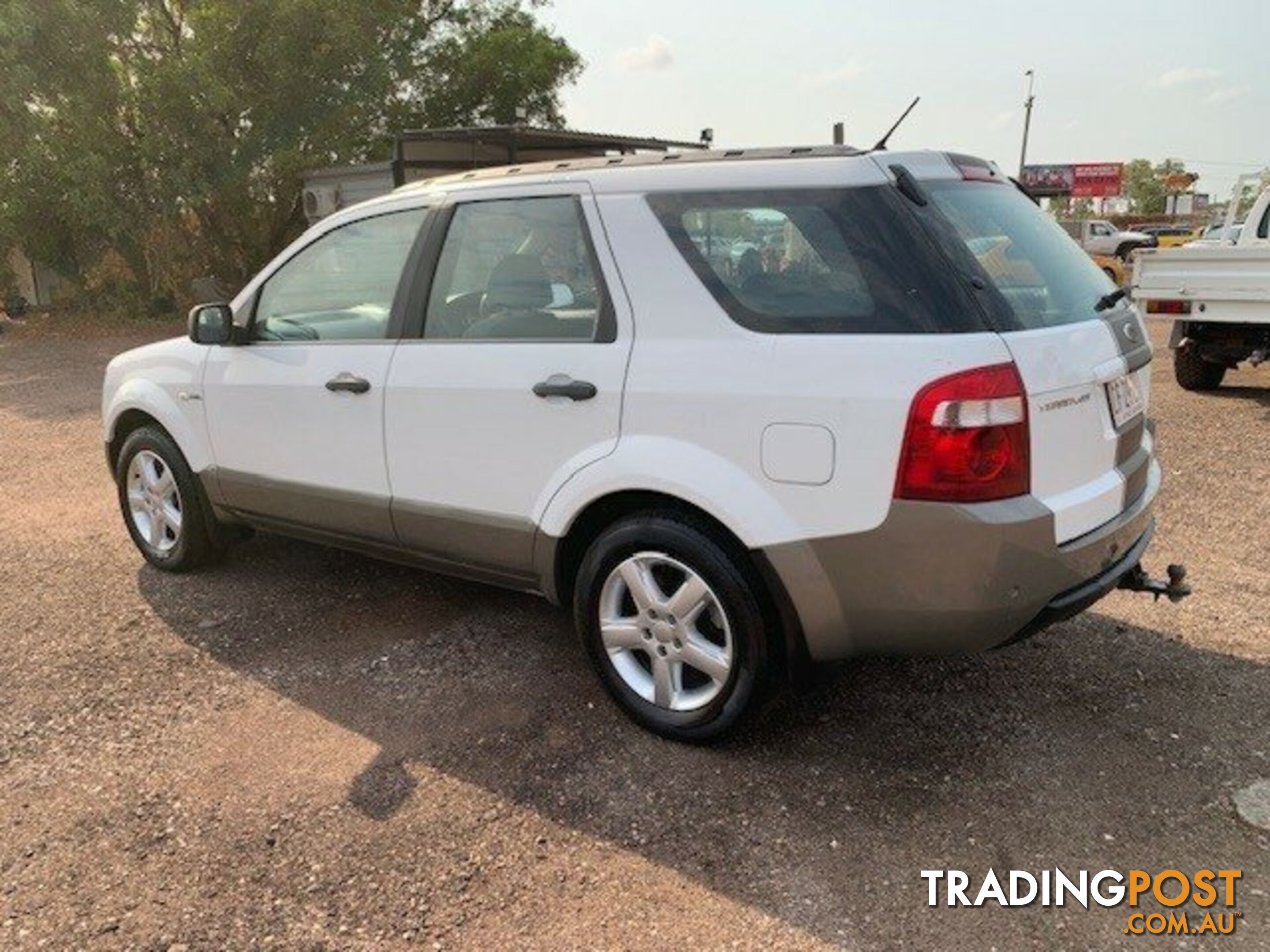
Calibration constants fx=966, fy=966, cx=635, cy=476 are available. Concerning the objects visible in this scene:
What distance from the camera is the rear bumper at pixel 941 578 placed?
8.26ft

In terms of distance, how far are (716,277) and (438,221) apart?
1.23 metres

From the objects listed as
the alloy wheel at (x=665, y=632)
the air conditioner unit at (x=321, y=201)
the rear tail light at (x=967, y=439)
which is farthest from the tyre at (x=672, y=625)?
the air conditioner unit at (x=321, y=201)

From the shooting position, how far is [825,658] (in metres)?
2.84

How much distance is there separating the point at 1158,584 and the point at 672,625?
1.62 m

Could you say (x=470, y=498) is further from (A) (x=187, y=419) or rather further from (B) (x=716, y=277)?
(A) (x=187, y=419)

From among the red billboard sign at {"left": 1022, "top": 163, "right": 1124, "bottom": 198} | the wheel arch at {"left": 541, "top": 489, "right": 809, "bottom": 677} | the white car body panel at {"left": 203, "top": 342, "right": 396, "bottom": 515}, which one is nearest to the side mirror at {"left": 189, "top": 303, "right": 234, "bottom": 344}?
the white car body panel at {"left": 203, "top": 342, "right": 396, "bottom": 515}

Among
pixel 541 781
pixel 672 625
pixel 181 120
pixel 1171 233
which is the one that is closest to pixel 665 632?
pixel 672 625

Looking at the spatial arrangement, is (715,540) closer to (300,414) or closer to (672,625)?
(672,625)

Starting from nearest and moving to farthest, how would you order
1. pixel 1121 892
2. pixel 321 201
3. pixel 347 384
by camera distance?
1. pixel 1121 892
2. pixel 347 384
3. pixel 321 201

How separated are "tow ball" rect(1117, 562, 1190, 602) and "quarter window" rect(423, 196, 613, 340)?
5.99 feet

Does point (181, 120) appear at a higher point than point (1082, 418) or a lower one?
higher

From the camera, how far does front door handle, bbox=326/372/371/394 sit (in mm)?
3592

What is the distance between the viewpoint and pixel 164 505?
182 inches

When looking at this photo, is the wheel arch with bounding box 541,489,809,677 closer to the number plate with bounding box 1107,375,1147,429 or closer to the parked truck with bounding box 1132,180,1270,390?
the number plate with bounding box 1107,375,1147,429
